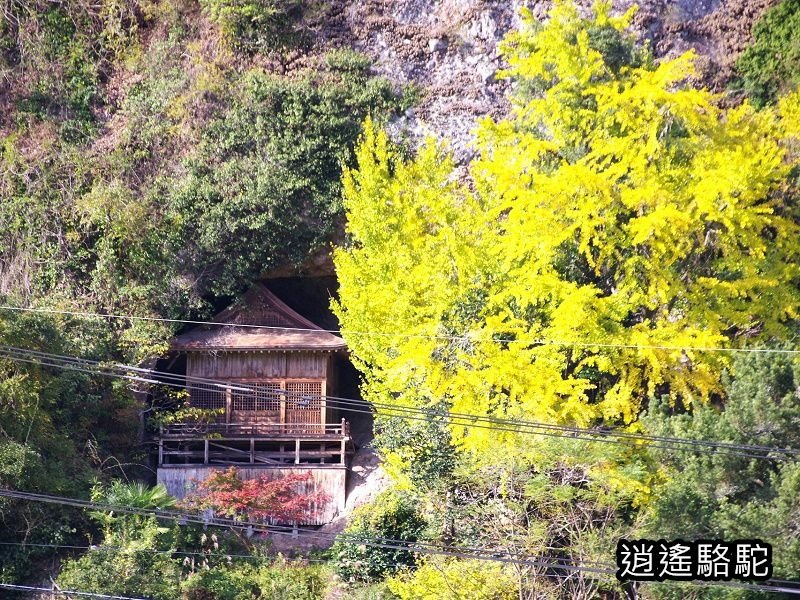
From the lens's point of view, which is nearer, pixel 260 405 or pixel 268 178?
pixel 260 405

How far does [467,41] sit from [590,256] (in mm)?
9203

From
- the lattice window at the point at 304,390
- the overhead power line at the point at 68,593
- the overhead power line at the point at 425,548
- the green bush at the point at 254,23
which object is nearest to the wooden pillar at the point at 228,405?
the lattice window at the point at 304,390

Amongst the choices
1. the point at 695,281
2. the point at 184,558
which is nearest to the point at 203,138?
the point at 184,558

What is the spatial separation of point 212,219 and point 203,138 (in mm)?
2068

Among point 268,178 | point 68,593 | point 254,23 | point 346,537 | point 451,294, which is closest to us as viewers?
point 68,593

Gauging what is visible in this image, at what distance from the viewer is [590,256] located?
832 inches

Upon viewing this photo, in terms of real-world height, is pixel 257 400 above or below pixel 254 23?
below

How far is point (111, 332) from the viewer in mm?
26578

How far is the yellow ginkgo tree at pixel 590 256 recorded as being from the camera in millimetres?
20578

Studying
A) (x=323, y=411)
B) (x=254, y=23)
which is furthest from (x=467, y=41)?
(x=323, y=411)

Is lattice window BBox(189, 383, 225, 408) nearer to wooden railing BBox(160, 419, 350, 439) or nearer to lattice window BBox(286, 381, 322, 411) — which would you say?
wooden railing BBox(160, 419, 350, 439)

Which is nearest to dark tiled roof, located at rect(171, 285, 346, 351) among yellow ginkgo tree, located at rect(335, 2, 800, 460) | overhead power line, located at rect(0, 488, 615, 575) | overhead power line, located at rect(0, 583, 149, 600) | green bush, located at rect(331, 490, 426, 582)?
yellow ginkgo tree, located at rect(335, 2, 800, 460)

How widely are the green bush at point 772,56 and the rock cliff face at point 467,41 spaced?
298 millimetres

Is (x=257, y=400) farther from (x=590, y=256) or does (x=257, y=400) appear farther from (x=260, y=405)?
(x=590, y=256)
